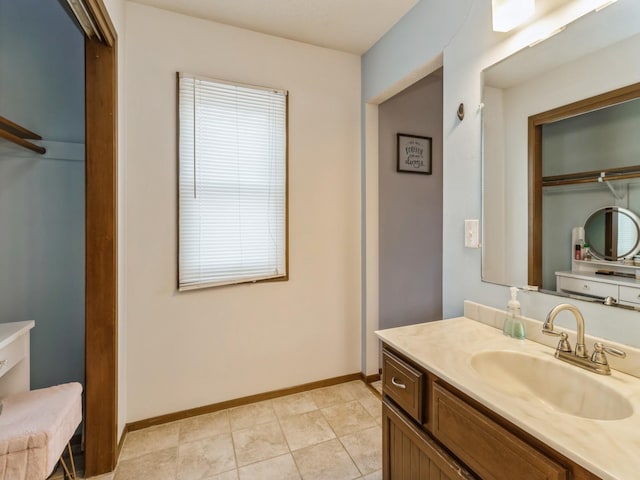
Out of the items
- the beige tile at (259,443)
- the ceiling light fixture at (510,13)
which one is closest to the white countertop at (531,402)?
the beige tile at (259,443)

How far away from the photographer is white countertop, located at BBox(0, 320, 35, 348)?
4.40 feet

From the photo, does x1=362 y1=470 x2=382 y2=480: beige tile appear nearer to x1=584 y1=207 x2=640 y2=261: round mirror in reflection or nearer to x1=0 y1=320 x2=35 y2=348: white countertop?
x1=584 y1=207 x2=640 y2=261: round mirror in reflection

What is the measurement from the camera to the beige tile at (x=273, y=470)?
1586mm

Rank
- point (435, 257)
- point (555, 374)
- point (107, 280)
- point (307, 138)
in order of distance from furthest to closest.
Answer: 1. point (435, 257)
2. point (307, 138)
3. point (107, 280)
4. point (555, 374)

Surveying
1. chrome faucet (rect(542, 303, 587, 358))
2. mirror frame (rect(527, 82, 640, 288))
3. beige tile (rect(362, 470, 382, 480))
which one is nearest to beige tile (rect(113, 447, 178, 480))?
beige tile (rect(362, 470, 382, 480))

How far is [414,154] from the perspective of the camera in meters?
2.68

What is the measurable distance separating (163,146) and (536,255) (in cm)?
213

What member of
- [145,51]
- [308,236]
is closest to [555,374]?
[308,236]

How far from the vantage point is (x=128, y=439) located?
1.86 m

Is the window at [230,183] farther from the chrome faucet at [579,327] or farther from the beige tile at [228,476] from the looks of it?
the chrome faucet at [579,327]

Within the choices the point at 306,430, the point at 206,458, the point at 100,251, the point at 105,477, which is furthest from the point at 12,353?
the point at 306,430

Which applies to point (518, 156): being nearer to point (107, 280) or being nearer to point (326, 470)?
point (326, 470)

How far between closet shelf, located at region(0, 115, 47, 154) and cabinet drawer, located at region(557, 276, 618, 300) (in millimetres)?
2474

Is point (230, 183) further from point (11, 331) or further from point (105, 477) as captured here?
point (105, 477)
